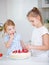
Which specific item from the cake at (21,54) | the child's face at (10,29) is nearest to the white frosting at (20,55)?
the cake at (21,54)

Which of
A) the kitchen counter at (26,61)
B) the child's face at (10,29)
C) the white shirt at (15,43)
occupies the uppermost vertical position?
the child's face at (10,29)

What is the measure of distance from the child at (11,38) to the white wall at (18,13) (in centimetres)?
2

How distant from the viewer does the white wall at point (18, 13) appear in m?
1.01

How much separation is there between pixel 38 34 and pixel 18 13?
13cm

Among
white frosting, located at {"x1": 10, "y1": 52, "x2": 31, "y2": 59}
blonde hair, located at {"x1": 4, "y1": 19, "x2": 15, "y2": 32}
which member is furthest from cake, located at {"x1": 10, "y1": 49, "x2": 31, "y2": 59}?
→ blonde hair, located at {"x1": 4, "y1": 19, "x2": 15, "y2": 32}

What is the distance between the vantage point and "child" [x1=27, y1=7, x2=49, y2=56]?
990 mm

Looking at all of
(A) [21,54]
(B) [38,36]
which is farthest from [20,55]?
(B) [38,36]

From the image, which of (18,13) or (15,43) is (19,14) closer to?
(18,13)

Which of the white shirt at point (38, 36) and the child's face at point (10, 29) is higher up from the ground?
the child's face at point (10, 29)

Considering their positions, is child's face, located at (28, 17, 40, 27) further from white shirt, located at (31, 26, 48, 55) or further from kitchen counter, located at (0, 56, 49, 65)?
kitchen counter, located at (0, 56, 49, 65)

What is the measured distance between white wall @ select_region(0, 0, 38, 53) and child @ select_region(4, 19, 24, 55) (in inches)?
0.8

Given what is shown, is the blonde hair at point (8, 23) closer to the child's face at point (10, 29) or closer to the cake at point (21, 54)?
the child's face at point (10, 29)

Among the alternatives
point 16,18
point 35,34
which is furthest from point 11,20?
point 35,34

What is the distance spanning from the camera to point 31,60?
0.99 m
